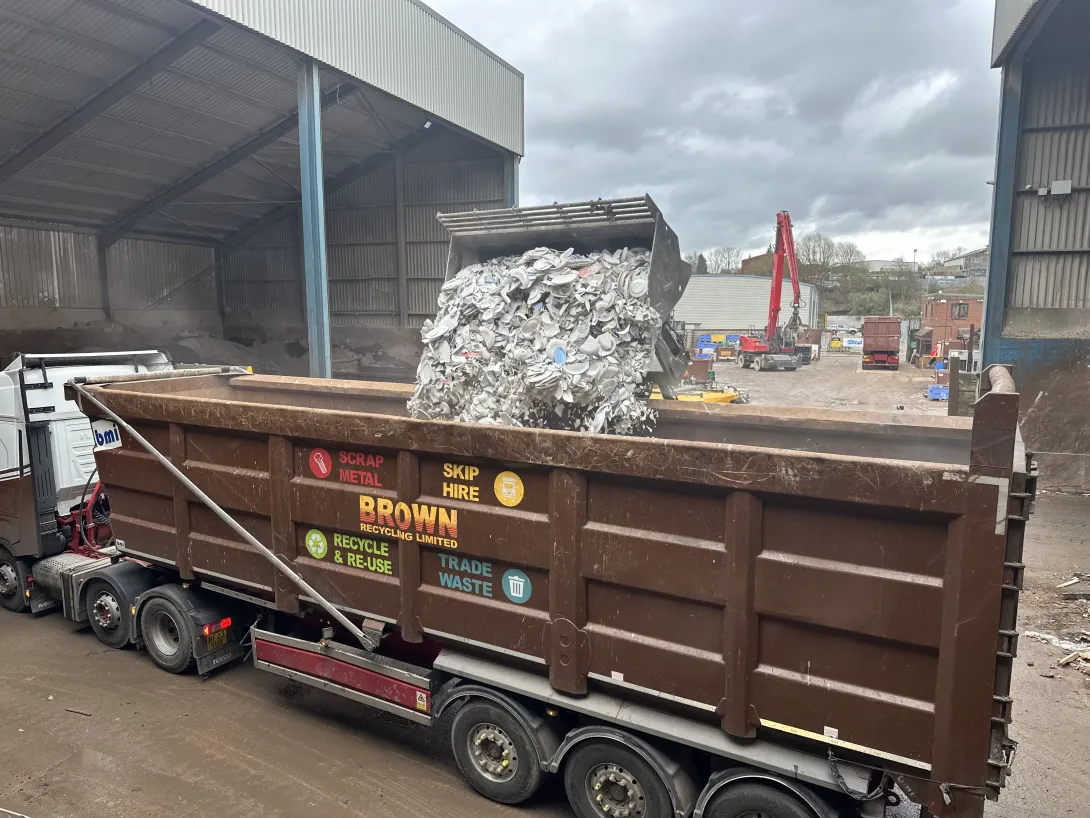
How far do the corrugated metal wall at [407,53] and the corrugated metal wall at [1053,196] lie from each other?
34.5 ft

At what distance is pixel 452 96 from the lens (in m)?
15.1

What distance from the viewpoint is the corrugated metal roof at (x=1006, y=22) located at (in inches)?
375

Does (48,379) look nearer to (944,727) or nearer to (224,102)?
(944,727)

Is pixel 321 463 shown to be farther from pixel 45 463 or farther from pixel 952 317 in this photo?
pixel 952 317

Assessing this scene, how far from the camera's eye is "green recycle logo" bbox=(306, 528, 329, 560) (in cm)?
400

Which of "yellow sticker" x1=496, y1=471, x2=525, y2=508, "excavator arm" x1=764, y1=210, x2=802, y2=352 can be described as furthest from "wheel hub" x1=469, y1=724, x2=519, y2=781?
"excavator arm" x1=764, y1=210, x2=802, y2=352

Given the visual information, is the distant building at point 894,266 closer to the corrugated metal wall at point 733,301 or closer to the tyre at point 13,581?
the corrugated metal wall at point 733,301

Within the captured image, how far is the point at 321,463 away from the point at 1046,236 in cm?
1193

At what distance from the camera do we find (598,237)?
16.2ft

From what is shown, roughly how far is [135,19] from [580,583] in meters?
13.1

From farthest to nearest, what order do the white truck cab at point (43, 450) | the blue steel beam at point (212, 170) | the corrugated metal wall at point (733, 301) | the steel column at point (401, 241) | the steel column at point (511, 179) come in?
the corrugated metal wall at point (733, 301), the steel column at point (401, 241), the steel column at point (511, 179), the blue steel beam at point (212, 170), the white truck cab at point (43, 450)

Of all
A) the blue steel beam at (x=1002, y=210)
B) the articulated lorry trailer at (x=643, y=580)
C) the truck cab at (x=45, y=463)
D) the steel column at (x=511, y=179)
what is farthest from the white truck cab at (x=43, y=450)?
the steel column at (x=511, y=179)

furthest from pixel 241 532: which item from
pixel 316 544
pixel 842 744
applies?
pixel 842 744

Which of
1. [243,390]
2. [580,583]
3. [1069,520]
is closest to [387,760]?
[580,583]
